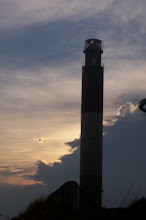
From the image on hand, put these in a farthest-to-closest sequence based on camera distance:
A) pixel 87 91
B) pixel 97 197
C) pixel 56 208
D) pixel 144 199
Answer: pixel 87 91 → pixel 97 197 → pixel 144 199 → pixel 56 208

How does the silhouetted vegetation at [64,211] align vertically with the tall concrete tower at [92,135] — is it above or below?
below

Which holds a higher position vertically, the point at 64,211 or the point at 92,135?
the point at 92,135

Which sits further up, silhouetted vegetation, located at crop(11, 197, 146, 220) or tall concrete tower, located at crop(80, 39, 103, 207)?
tall concrete tower, located at crop(80, 39, 103, 207)

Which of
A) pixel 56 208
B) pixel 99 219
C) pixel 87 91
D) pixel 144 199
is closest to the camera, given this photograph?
pixel 99 219

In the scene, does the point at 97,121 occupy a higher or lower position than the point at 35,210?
higher

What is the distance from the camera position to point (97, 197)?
5950 centimetres

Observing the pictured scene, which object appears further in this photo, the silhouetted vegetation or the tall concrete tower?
the tall concrete tower

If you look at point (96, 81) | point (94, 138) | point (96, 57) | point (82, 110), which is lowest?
point (94, 138)

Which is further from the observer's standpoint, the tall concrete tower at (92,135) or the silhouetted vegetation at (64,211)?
the tall concrete tower at (92,135)

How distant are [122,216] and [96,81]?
49.3 metres

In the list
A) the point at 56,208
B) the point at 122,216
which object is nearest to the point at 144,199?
the point at 122,216

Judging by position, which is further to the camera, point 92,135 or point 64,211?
point 92,135

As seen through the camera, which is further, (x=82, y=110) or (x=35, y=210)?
(x=82, y=110)

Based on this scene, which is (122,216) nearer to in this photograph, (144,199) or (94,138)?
(144,199)
